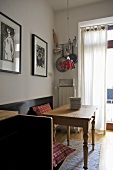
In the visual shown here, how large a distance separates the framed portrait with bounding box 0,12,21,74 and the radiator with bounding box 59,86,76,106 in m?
1.60

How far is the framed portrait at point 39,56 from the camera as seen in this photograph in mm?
2627

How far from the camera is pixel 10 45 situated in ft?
6.52

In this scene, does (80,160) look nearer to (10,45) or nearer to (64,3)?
(10,45)

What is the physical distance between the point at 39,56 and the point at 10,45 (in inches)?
36.3

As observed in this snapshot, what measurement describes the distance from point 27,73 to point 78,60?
158cm

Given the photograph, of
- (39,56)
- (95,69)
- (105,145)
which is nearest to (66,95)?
(95,69)

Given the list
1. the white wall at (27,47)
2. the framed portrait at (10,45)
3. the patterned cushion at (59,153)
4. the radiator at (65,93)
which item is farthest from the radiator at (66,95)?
the patterned cushion at (59,153)

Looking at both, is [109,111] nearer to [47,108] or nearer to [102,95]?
[102,95]

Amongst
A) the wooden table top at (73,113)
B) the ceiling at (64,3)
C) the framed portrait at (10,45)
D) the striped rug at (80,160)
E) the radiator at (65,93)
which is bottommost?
the striped rug at (80,160)

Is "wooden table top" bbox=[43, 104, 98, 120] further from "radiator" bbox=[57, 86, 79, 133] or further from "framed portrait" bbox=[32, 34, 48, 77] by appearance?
"radiator" bbox=[57, 86, 79, 133]

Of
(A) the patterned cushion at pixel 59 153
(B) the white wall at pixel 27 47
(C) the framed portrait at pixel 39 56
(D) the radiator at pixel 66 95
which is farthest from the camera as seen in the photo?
(D) the radiator at pixel 66 95

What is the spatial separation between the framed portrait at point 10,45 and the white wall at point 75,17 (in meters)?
1.69

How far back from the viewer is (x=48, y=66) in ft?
11.1

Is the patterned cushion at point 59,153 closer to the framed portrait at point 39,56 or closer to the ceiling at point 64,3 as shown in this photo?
the framed portrait at point 39,56
